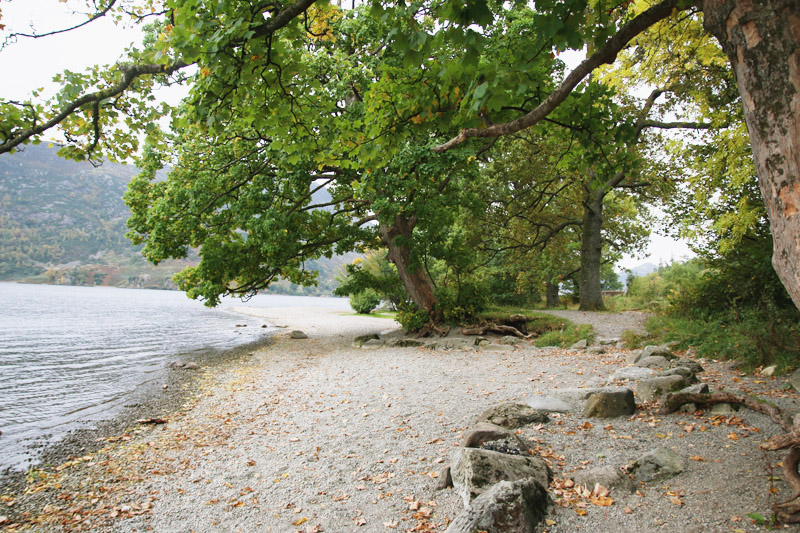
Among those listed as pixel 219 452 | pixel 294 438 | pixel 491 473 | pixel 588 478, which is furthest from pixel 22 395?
pixel 588 478

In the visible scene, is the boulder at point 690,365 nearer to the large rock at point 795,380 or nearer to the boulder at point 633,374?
the boulder at point 633,374

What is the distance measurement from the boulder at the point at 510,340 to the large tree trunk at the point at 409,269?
3146 millimetres

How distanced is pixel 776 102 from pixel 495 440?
3730 millimetres

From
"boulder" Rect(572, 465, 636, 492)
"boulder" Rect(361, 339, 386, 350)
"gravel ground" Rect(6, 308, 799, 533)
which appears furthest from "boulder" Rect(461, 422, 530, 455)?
"boulder" Rect(361, 339, 386, 350)

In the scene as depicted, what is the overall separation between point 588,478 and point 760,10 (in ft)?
12.4

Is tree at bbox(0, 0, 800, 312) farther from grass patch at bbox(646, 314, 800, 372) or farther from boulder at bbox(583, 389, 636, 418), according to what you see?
grass patch at bbox(646, 314, 800, 372)

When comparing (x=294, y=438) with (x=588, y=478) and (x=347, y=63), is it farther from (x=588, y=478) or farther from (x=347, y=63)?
(x=347, y=63)

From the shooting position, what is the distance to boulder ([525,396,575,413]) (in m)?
Answer: 5.97

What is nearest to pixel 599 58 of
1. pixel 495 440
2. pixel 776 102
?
pixel 776 102

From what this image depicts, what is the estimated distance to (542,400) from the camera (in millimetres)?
6449

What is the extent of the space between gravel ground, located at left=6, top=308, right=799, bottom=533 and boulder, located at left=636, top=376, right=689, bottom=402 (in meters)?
0.39

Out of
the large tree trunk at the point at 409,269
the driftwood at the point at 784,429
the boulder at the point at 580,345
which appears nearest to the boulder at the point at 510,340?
the boulder at the point at 580,345

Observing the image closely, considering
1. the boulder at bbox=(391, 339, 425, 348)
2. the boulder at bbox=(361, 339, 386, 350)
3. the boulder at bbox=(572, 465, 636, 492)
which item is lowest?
the boulder at bbox=(361, 339, 386, 350)

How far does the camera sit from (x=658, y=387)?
236 inches
